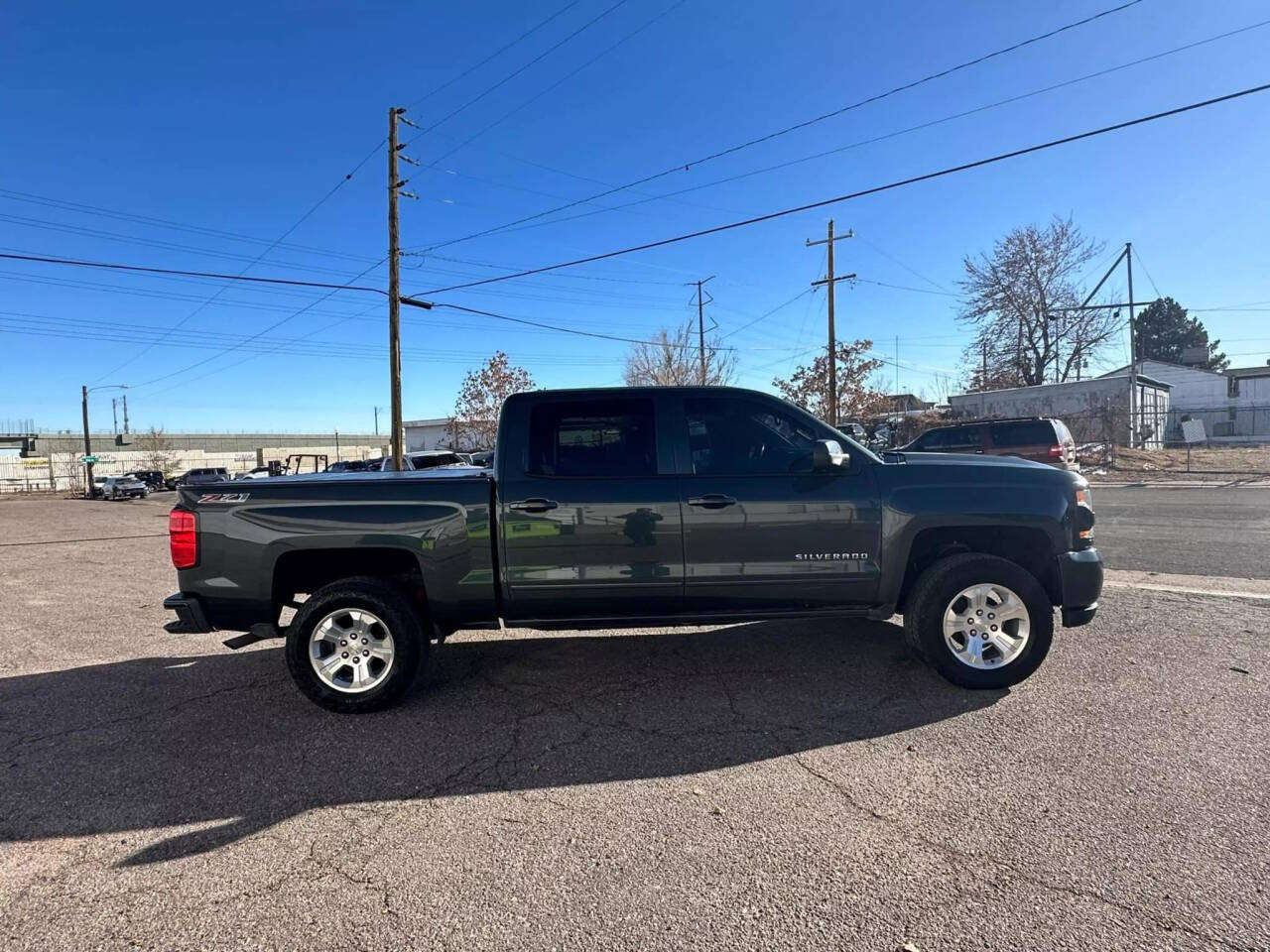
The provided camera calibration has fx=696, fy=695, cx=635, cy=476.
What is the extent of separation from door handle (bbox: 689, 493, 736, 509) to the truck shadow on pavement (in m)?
1.19

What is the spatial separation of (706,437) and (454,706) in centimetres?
228

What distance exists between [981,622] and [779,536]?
1.35m

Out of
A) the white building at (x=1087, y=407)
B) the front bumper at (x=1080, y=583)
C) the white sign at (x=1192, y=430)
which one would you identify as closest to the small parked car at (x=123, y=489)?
the white building at (x=1087, y=407)

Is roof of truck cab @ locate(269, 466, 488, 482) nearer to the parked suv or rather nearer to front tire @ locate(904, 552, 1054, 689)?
front tire @ locate(904, 552, 1054, 689)

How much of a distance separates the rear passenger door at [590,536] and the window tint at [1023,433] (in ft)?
43.1

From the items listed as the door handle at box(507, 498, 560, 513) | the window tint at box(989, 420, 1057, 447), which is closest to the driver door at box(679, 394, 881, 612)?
the door handle at box(507, 498, 560, 513)

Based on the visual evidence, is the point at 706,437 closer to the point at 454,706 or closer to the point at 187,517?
the point at 454,706

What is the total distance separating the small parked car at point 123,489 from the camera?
126 ft

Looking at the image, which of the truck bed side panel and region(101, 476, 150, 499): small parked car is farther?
region(101, 476, 150, 499): small parked car

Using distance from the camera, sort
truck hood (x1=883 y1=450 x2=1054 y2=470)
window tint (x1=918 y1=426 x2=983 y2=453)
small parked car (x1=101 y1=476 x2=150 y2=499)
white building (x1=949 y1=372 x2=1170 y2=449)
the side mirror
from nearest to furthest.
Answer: the side mirror < truck hood (x1=883 y1=450 x2=1054 y2=470) < window tint (x1=918 y1=426 x2=983 y2=453) < white building (x1=949 y1=372 x2=1170 y2=449) < small parked car (x1=101 y1=476 x2=150 y2=499)

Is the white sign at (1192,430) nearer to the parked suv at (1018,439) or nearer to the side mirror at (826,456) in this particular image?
the parked suv at (1018,439)

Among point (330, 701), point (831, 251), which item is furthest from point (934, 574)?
point (831, 251)

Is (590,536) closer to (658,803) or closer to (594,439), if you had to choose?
(594,439)

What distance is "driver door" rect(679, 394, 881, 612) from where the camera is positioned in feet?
13.9
